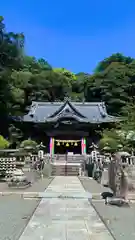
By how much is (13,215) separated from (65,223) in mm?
1647

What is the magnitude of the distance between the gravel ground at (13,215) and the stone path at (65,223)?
18 cm

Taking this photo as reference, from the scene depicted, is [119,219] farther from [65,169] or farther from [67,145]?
[67,145]

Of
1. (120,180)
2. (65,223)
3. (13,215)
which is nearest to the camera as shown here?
(65,223)

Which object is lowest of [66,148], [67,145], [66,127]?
[66,148]

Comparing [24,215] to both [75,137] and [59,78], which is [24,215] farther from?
[59,78]

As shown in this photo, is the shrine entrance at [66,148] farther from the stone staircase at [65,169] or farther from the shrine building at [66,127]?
the stone staircase at [65,169]

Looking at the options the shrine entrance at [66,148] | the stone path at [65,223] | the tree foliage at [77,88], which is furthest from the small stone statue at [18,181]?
the shrine entrance at [66,148]

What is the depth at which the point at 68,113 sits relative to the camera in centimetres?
3319

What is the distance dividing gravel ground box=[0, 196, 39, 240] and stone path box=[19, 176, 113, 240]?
0.57 ft

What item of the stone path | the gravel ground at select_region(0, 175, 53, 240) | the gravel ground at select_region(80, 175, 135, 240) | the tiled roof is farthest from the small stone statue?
the tiled roof

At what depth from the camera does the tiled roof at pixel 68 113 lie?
107 feet

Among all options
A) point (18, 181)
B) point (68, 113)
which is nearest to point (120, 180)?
point (18, 181)

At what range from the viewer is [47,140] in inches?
1326

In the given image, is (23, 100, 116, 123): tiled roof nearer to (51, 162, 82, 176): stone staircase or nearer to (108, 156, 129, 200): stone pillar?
(51, 162, 82, 176): stone staircase
